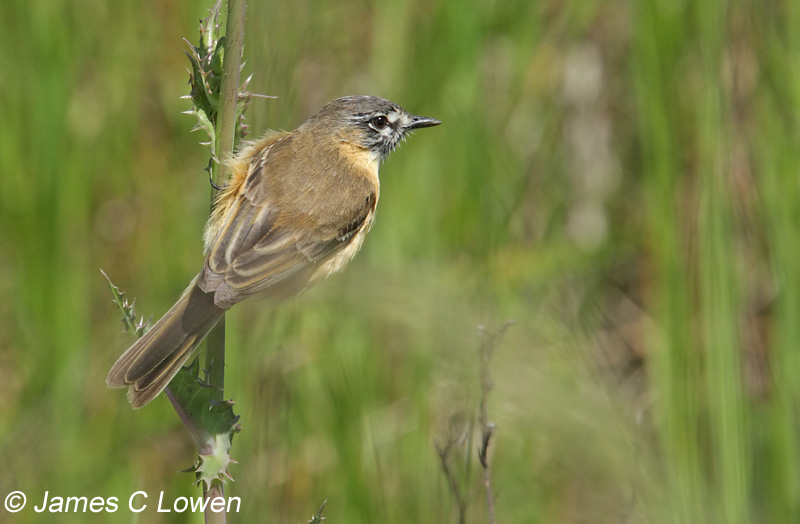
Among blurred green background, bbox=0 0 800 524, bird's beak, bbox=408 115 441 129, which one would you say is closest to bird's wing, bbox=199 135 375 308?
blurred green background, bbox=0 0 800 524

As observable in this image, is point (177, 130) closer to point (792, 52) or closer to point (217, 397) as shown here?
point (792, 52)

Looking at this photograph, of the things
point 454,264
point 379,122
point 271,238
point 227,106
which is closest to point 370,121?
point 379,122

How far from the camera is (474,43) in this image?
5.01 m

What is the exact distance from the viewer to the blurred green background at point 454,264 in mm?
1924

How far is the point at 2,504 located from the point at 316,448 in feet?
5.95

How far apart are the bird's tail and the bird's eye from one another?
141 centimetres

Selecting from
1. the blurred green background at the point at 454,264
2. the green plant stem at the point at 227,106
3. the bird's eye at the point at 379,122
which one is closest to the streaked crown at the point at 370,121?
the bird's eye at the point at 379,122

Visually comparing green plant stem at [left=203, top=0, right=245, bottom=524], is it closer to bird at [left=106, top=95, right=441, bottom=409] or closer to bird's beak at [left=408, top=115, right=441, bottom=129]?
bird at [left=106, top=95, right=441, bottom=409]

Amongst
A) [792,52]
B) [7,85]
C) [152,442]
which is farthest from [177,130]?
[792,52]

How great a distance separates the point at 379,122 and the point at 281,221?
0.91m

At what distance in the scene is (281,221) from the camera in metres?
3.04

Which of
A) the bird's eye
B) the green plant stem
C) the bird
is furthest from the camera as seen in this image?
the bird's eye

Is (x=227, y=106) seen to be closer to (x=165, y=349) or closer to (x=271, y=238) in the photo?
(x=165, y=349)

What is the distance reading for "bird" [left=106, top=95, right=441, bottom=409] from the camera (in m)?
2.32
